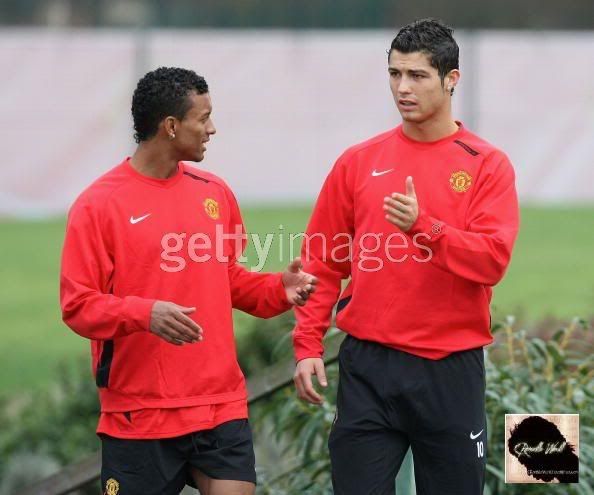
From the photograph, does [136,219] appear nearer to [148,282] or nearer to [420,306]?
[148,282]

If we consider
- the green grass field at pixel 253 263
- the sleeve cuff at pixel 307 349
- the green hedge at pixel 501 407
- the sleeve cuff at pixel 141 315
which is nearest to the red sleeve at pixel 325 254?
the sleeve cuff at pixel 307 349

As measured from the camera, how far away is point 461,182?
14.0 ft

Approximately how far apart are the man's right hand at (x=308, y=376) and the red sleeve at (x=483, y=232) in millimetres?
527

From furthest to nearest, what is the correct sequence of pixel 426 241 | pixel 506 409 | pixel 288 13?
1. pixel 288 13
2. pixel 506 409
3. pixel 426 241

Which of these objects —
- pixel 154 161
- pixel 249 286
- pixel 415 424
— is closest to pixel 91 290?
pixel 154 161

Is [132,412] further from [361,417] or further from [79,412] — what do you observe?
[79,412]

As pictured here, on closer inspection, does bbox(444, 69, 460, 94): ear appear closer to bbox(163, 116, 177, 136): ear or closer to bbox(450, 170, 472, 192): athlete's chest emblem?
bbox(450, 170, 472, 192): athlete's chest emblem

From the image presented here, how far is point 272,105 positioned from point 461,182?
1579 cm

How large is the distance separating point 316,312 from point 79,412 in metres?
3.87

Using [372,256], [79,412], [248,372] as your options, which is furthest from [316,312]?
[79,412]

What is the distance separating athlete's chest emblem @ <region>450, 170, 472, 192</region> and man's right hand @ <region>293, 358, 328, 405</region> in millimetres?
689

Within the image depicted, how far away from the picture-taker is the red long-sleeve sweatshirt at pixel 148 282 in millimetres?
4258

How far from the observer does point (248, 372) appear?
7840mm

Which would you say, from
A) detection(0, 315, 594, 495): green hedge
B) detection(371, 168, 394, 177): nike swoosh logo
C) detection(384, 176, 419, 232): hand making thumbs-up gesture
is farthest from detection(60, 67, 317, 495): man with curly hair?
detection(0, 315, 594, 495): green hedge
